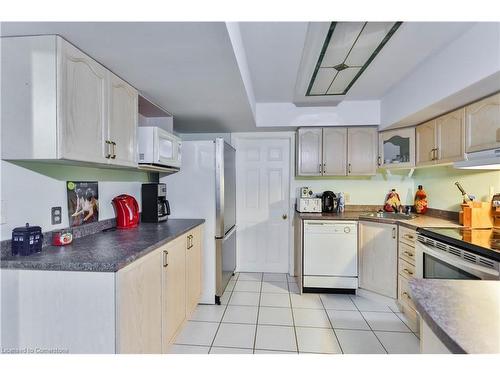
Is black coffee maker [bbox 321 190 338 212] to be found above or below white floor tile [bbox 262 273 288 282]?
above

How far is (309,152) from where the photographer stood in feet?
10.2

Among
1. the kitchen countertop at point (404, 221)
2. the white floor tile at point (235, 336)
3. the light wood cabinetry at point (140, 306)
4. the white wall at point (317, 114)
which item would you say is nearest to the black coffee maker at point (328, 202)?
the kitchen countertop at point (404, 221)

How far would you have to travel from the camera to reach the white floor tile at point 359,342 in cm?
186

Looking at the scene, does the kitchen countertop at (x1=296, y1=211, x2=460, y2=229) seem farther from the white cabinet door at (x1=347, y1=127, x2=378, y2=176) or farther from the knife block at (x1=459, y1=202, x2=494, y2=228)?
the white cabinet door at (x1=347, y1=127, x2=378, y2=176)

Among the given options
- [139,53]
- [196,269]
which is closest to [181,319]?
[196,269]

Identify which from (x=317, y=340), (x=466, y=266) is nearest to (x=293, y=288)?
(x=317, y=340)

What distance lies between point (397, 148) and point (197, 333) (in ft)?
9.44

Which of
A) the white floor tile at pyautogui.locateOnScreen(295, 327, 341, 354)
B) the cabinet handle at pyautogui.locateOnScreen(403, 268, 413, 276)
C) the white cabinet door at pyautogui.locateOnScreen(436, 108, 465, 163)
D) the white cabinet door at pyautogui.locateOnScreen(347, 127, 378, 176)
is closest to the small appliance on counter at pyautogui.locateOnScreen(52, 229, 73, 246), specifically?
the white floor tile at pyautogui.locateOnScreen(295, 327, 341, 354)

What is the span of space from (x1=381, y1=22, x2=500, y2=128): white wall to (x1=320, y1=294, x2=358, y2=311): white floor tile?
1976mm

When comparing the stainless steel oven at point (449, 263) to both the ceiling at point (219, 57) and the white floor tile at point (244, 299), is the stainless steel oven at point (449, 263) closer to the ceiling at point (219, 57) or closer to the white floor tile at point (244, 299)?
the ceiling at point (219, 57)

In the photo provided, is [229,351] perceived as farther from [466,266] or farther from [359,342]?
[466,266]

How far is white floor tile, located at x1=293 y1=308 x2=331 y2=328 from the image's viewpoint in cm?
220

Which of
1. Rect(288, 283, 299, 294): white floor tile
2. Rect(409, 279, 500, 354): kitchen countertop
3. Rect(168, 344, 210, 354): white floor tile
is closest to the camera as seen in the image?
Rect(409, 279, 500, 354): kitchen countertop

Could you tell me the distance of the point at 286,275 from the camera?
3.45 m
